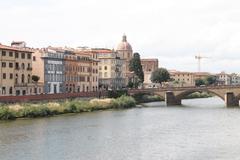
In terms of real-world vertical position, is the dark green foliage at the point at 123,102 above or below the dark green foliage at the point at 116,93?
below

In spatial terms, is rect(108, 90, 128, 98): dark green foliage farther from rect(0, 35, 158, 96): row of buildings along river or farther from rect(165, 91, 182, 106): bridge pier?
rect(165, 91, 182, 106): bridge pier

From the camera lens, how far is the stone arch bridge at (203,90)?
303 ft

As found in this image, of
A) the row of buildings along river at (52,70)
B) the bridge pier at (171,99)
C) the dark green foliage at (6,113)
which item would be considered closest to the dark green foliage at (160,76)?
the row of buildings along river at (52,70)

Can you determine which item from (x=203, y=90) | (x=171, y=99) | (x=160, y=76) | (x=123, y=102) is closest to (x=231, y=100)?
(x=203, y=90)

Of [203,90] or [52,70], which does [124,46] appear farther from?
[52,70]

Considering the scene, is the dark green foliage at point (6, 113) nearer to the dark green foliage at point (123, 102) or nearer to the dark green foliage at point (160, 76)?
the dark green foliage at point (123, 102)

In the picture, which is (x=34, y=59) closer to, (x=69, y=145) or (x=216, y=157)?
(x=69, y=145)

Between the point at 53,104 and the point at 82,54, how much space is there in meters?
34.1

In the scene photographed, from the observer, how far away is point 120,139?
43.8m

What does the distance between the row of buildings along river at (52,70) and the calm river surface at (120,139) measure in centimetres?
1458

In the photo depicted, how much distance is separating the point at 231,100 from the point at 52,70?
2824 cm

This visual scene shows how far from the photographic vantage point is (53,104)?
67188 mm

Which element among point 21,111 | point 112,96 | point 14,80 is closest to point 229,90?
point 112,96

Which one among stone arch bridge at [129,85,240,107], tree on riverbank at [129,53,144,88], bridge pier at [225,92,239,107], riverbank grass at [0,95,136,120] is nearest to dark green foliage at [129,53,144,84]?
tree on riverbank at [129,53,144,88]
